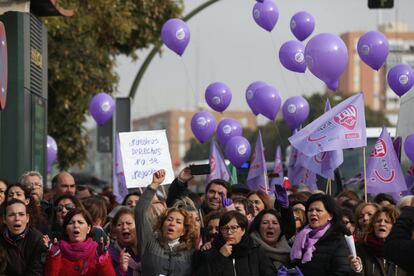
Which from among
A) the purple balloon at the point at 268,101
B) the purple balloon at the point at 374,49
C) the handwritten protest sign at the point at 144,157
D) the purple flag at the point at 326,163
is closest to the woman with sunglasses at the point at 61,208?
the handwritten protest sign at the point at 144,157

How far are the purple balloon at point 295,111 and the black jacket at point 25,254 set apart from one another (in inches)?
420

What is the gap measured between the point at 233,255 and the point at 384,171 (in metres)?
7.20

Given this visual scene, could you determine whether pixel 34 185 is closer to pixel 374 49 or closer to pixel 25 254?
pixel 25 254

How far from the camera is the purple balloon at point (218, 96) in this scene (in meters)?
20.4

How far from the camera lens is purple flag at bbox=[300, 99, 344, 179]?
16.2m

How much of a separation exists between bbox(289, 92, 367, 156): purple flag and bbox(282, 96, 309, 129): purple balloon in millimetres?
5157

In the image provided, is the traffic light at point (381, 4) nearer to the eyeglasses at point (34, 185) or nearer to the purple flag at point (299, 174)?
the purple flag at point (299, 174)

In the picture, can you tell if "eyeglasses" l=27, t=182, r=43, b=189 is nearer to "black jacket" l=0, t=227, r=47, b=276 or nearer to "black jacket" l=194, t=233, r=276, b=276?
"black jacket" l=0, t=227, r=47, b=276

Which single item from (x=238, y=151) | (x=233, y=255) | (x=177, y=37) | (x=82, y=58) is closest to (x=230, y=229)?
(x=233, y=255)

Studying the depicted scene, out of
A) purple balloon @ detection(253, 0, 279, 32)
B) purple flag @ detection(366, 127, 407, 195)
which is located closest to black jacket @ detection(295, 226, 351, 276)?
purple flag @ detection(366, 127, 407, 195)

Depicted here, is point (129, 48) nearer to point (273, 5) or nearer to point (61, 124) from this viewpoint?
point (61, 124)

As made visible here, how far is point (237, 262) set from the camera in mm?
9305

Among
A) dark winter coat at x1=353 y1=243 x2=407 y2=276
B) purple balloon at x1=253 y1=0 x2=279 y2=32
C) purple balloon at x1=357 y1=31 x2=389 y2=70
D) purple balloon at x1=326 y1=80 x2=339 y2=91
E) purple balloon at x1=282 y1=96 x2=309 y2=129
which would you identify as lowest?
dark winter coat at x1=353 y1=243 x2=407 y2=276

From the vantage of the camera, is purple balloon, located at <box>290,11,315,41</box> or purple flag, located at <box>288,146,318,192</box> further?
purple balloon, located at <box>290,11,315,41</box>
